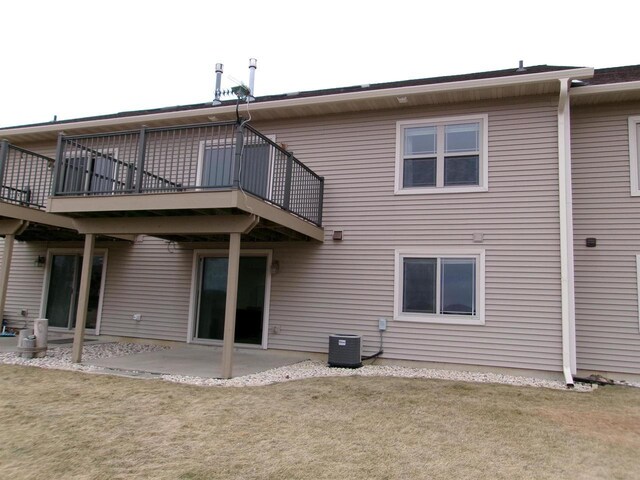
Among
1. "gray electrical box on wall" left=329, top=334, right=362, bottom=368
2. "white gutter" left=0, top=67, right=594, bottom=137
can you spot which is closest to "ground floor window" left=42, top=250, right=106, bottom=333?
"white gutter" left=0, top=67, right=594, bottom=137

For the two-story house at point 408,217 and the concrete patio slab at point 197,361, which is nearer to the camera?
the concrete patio slab at point 197,361

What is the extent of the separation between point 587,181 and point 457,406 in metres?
4.67

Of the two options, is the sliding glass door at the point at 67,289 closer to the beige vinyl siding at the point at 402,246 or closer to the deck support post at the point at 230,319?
the beige vinyl siding at the point at 402,246

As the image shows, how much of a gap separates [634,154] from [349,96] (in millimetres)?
4675

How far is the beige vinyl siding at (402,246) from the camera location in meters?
7.40

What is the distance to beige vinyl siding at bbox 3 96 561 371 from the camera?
24.3 ft

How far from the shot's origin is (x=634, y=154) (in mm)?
7512

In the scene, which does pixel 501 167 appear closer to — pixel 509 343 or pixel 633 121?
pixel 633 121

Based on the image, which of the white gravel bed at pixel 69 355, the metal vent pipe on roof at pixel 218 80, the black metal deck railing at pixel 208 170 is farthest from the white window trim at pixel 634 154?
the metal vent pipe on roof at pixel 218 80

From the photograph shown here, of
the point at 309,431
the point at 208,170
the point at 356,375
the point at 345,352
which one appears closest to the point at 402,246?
the point at 345,352

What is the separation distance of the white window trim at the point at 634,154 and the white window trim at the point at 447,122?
2.18m

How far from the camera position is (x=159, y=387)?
5.81 metres

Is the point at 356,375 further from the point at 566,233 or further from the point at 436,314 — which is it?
the point at 566,233

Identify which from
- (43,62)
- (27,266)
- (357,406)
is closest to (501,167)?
(357,406)
